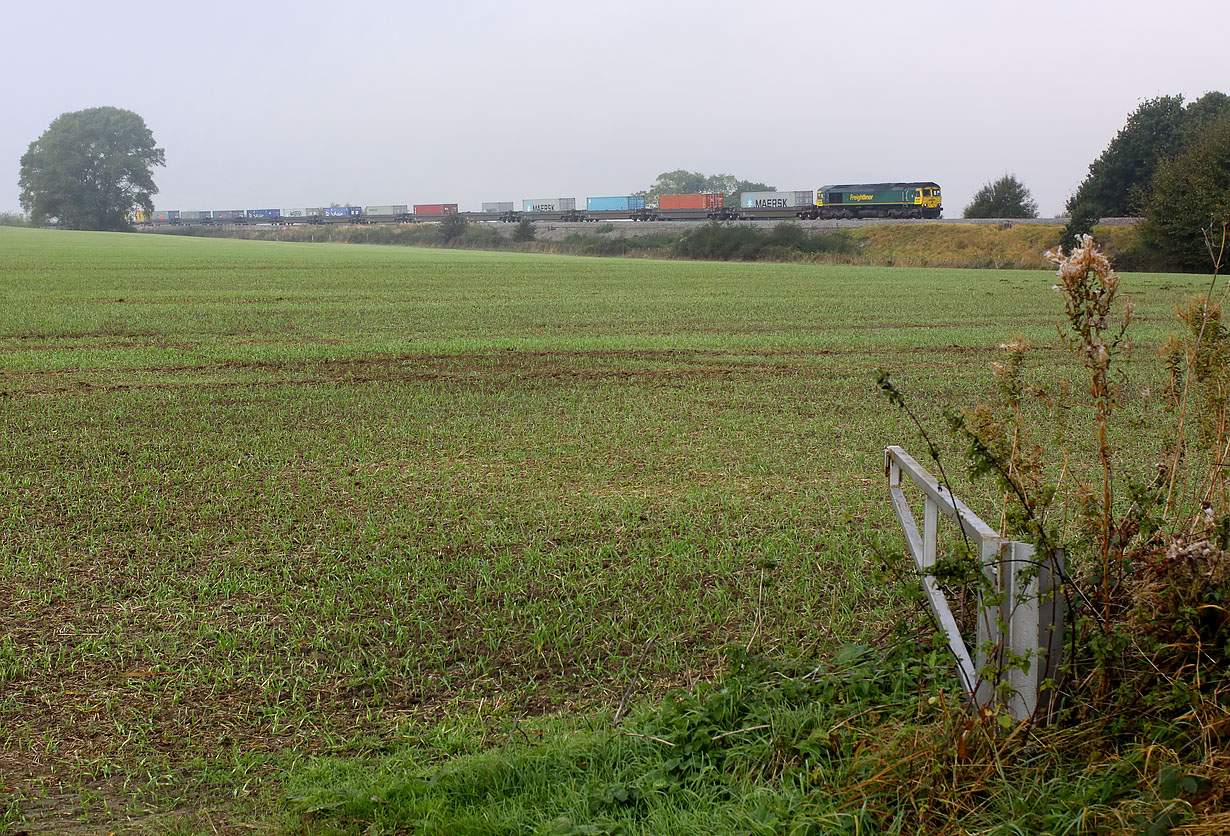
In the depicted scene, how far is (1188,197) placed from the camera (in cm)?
4219

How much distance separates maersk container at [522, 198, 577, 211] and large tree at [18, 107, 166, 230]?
134 ft

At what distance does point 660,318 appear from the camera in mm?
20109

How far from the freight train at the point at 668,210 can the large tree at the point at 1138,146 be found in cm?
1175

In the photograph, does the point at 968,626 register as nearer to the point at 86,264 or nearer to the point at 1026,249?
the point at 86,264

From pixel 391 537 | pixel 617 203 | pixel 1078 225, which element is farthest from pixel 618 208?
pixel 391 537

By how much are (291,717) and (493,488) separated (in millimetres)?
3206

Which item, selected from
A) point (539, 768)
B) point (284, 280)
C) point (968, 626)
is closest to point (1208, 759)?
point (968, 626)

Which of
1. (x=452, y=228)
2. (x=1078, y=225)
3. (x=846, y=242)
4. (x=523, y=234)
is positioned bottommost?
(x=846, y=242)

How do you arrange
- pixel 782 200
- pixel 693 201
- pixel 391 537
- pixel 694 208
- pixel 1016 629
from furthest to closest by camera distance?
pixel 693 201
pixel 694 208
pixel 782 200
pixel 391 537
pixel 1016 629

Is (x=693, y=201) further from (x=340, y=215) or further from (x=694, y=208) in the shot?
(x=340, y=215)

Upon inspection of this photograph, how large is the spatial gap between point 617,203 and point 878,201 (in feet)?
103

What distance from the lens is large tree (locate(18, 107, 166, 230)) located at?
102 metres

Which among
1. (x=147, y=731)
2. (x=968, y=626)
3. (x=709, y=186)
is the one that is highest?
(x=709, y=186)

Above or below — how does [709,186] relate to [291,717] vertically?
above
